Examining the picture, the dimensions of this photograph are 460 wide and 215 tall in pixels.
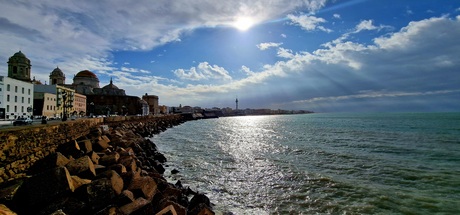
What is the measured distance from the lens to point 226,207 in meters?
9.97

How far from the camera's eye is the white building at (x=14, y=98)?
3862cm

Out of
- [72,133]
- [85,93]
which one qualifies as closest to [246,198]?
[72,133]

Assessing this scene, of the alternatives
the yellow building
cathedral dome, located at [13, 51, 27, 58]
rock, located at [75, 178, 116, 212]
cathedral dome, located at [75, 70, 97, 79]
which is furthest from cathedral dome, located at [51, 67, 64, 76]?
rock, located at [75, 178, 116, 212]

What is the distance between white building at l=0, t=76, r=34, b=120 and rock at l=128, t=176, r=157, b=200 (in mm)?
39004

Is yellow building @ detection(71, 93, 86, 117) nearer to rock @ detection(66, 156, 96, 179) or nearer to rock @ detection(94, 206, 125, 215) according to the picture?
rock @ detection(66, 156, 96, 179)

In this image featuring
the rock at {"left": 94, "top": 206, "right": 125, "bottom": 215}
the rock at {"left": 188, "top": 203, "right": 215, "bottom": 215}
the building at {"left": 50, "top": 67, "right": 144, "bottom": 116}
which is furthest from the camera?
the building at {"left": 50, "top": 67, "right": 144, "bottom": 116}

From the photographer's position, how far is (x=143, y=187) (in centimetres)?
836

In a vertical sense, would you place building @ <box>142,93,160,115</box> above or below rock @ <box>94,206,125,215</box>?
above

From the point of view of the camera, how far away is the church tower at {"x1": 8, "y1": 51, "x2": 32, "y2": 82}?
179 feet

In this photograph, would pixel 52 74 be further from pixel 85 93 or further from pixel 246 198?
pixel 246 198

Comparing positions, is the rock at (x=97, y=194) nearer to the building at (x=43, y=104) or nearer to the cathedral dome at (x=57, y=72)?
the building at (x=43, y=104)

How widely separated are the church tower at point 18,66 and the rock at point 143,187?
61.1 meters

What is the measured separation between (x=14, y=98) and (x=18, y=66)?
1765 cm

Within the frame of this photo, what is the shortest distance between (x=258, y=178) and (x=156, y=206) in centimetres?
729
